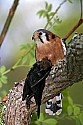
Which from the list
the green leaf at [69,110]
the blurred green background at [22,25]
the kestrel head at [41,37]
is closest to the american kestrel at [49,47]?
the kestrel head at [41,37]

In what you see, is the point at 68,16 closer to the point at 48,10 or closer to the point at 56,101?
the point at 48,10

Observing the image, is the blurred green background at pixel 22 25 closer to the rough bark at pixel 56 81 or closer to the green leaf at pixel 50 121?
the green leaf at pixel 50 121

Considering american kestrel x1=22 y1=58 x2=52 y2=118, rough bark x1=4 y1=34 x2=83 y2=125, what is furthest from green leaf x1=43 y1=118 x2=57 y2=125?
A: american kestrel x1=22 y1=58 x2=52 y2=118

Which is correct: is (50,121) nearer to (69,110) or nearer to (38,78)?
(69,110)

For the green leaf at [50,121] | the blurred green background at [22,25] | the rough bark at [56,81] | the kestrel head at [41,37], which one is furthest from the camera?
the blurred green background at [22,25]

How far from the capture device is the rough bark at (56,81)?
16.9 inches

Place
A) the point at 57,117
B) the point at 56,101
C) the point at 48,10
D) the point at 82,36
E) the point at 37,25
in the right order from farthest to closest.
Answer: the point at 37,25 → the point at 48,10 → the point at 57,117 → the point at 56,101 → the point at 82,36

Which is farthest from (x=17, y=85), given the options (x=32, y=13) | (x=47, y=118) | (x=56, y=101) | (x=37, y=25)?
(x=32, y=13)

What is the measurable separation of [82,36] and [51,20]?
0.48 metres

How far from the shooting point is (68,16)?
1.60 metres

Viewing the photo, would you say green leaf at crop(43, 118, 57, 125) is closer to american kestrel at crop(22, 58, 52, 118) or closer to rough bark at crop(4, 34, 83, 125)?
rough bark at crop(4, 34, 83, 125)

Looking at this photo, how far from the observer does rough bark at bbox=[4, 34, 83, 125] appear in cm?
43

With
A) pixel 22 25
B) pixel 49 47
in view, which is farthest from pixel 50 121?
pixel 22 25

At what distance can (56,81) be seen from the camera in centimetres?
49
